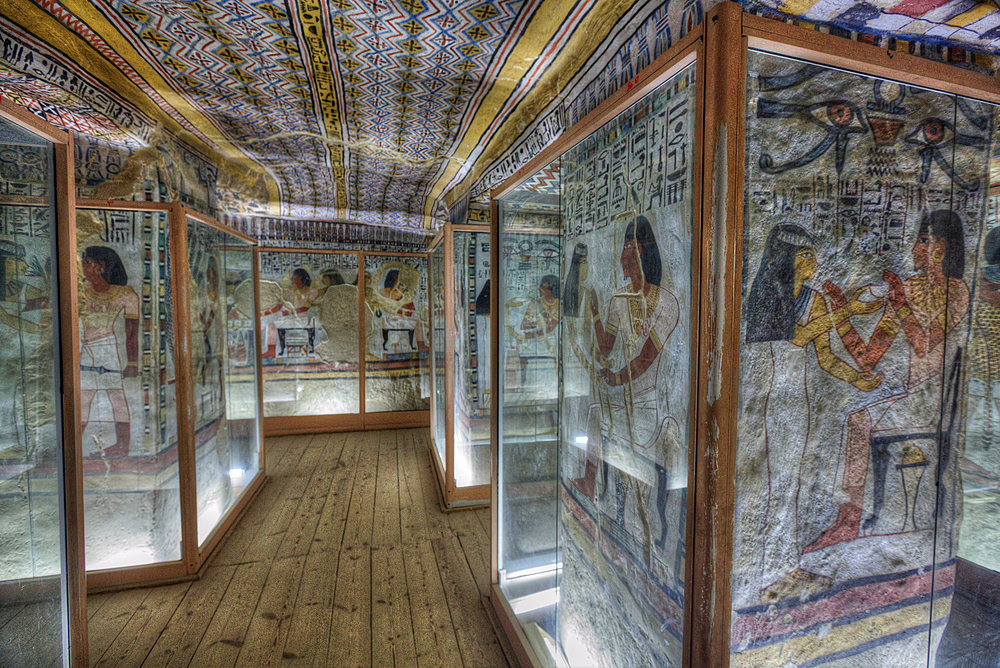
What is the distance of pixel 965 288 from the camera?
3.42 ft

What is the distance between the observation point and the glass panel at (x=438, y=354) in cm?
411

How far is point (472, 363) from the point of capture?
12.3 ft

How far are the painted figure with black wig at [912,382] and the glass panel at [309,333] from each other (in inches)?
220

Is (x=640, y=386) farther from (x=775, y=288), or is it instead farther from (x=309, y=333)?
(x=309, y=333)

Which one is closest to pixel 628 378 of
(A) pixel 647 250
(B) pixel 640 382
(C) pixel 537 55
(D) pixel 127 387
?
(B) pixel 640 382

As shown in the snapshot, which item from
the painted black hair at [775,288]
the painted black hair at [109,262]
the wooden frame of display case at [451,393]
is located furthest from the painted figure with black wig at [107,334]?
the painted black hair at [775,288]

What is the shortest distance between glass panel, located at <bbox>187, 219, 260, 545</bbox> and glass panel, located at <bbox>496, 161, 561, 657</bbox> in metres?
1.93

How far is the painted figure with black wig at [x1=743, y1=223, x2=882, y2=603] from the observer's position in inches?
34.4

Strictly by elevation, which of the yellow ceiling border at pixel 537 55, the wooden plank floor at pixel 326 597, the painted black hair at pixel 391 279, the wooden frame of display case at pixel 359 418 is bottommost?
the wooden plank floor at pixel 326 597

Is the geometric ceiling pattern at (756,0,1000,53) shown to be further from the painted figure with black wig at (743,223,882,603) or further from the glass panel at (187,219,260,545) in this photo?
the glass panel at (187,219,260,545)

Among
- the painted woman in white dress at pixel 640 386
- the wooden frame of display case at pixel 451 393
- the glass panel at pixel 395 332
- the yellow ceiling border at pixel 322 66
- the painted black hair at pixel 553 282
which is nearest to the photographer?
the painted woman in white dress at pixel 640 386

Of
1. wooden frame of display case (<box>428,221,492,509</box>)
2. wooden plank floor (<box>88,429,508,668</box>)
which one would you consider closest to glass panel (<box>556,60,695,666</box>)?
wooden plank floor (<box>88,429,508,668</box>)

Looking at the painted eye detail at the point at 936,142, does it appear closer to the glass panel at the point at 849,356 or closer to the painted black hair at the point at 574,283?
the glass panel at the point at 849,356

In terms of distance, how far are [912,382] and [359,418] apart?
18.6ft
